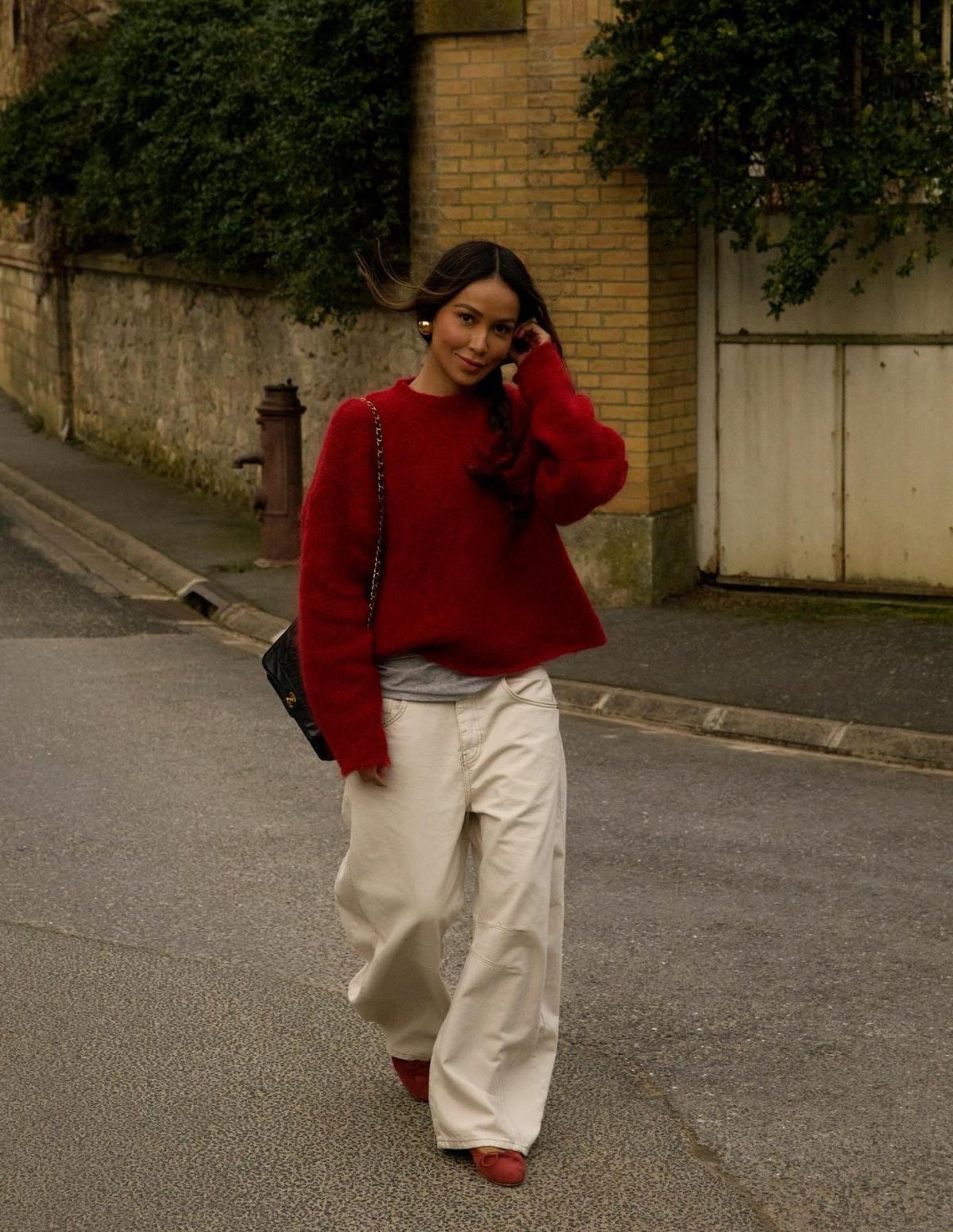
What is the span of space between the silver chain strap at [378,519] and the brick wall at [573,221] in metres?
6.43

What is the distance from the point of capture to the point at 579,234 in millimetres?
10344

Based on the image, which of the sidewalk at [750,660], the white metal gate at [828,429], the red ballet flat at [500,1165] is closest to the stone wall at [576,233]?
the white metal gate at [828,429]

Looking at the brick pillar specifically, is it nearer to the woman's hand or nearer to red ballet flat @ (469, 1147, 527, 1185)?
the woman's hand

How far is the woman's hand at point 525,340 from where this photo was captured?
3984 millimetres

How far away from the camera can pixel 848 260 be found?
1023cm

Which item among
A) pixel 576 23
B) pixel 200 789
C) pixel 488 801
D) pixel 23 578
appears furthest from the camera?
pixel 23 578

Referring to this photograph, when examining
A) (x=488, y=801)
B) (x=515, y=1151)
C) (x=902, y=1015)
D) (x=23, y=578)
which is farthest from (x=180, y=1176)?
(x=23, y=578)

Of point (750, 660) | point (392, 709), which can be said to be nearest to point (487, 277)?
point (392, 709)

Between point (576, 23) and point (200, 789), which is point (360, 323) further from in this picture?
point (200, 789)

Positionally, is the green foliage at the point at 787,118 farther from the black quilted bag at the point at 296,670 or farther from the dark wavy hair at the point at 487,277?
the black quilted bag at the point at 296,670

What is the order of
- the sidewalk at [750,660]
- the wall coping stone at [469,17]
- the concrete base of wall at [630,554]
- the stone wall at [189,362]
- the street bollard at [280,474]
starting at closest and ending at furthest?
the sidewalk at [750,660]
the wall coping stone at [469,17]
the concrete base of wall at [630,554]
the street bollard at [280,474]
the stone wall at [189,362]

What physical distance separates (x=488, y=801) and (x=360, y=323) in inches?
349

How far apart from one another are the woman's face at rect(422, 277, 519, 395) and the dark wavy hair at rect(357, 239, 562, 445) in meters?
0.02

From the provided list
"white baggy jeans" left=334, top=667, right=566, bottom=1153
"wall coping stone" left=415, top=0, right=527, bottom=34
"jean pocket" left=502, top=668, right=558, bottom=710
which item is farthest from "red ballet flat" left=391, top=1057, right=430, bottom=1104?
"wall coping stone" left=415, top=0, right=527, bottom=34
